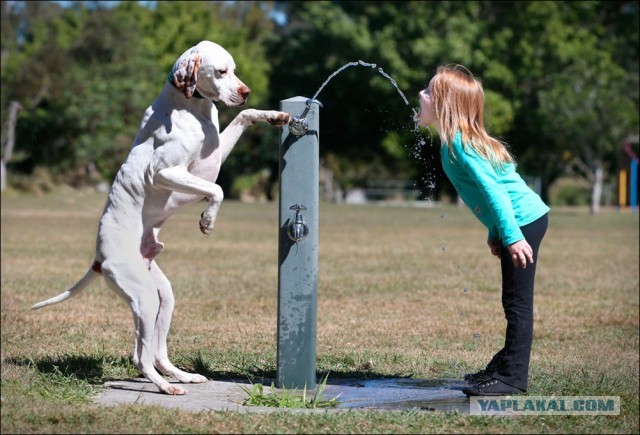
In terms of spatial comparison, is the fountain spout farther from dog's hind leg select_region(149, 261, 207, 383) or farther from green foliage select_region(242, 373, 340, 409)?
green foliage select_region(242, 373, 340, 409)

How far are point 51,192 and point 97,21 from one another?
38.9 ft

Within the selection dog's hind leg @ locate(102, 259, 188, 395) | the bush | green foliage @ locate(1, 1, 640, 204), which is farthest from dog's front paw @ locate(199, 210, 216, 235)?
the bush

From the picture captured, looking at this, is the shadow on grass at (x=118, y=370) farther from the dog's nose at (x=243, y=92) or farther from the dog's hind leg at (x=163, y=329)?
the dog's nose at (x=243, y=92)

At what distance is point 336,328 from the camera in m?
9.34

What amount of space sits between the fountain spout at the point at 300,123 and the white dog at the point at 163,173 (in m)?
0.05

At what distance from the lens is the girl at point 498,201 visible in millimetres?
5738

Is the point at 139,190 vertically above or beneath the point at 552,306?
above

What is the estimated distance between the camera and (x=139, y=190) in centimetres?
591

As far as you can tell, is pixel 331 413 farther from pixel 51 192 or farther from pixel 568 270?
pixel 51 192

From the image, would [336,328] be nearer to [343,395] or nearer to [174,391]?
[343,395]

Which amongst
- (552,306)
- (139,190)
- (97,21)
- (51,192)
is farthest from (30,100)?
(139,190)

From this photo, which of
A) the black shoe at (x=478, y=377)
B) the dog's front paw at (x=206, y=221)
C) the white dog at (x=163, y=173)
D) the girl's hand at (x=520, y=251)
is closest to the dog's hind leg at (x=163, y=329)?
the white dog at (x=163, y=173)

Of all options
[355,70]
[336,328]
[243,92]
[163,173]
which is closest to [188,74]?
[243,92]

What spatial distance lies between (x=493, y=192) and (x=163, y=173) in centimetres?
183
